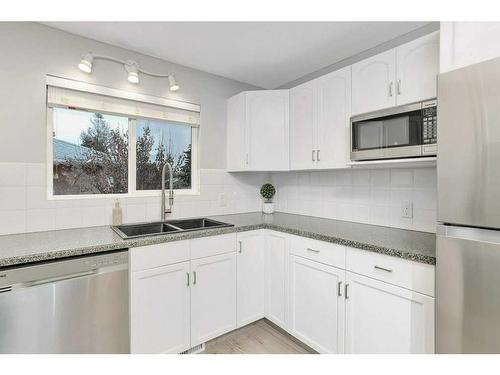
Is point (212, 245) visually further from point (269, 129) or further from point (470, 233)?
point (470, 233)

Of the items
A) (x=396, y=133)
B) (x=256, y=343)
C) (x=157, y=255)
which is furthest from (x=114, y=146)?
(x=396, y=133)

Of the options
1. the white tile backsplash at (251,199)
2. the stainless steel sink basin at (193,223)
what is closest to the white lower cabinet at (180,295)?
the stainless steel sink basin at (193,223)

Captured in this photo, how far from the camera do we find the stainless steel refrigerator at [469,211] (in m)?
1.03

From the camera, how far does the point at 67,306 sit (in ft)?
4.54

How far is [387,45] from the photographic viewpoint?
2.04 m

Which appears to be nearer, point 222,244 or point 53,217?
point 53,217

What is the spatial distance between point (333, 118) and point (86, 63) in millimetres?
1814

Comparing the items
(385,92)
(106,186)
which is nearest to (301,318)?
(385,92)

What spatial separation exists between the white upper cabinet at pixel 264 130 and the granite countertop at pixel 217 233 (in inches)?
24.3

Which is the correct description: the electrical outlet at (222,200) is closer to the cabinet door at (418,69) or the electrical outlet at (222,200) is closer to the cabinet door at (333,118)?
the cabinet door at (333,118)

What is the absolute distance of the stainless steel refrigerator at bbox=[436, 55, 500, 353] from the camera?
1026mm

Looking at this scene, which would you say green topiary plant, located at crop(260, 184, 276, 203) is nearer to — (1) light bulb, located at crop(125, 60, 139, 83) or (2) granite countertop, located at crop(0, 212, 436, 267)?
(2) granite countertop, located at crop(0, 212, 436, 267)

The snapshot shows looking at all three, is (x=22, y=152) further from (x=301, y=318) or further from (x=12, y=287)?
(x=301, y=318)
